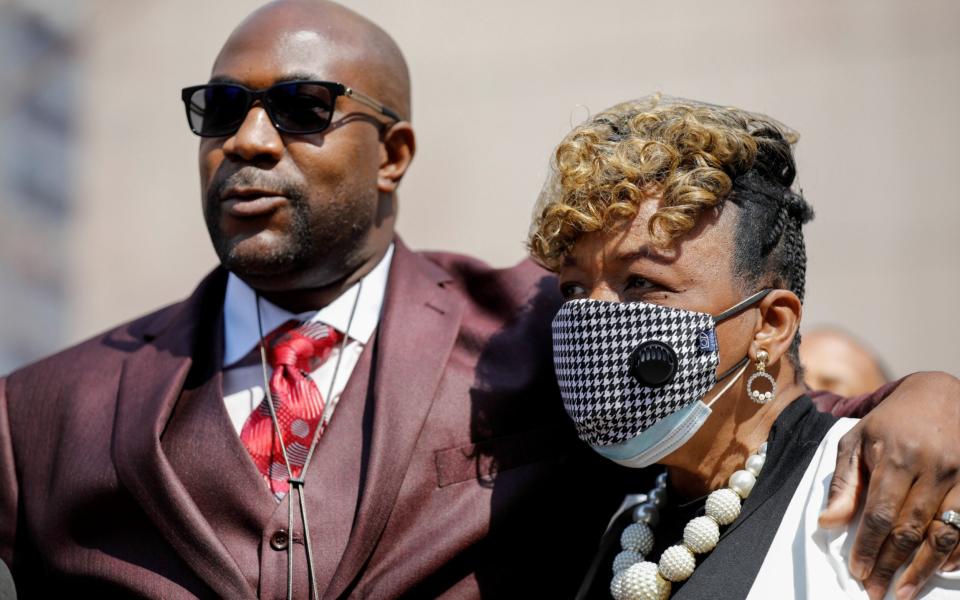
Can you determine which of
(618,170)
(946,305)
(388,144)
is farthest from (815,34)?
(618,170)

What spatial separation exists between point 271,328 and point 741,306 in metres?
1.33

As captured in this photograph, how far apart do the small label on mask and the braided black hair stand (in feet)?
0.51

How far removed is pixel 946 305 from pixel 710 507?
498 centimetres

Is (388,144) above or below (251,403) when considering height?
above

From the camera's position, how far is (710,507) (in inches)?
97.9

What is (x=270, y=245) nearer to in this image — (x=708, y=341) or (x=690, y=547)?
(x=708, y=341)

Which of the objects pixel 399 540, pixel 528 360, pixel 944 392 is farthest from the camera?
pixel 528 360

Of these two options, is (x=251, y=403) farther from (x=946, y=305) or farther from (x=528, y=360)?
(x=946, y=305)

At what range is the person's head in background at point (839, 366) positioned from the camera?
4.64 metres

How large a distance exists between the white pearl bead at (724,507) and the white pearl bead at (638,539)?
220 mm

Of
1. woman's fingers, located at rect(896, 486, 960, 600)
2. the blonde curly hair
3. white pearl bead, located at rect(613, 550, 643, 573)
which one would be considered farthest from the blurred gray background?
woman's fingers, located at rect(896, 486, 960, 600)

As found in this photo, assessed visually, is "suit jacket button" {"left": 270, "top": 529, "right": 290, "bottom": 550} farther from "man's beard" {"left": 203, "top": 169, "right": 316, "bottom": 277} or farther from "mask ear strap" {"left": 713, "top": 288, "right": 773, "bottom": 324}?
"mask ear strap" {"left": 713, "top": 288, "right": 773, "bottom": 324}

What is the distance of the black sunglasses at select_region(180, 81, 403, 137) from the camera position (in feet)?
9.99

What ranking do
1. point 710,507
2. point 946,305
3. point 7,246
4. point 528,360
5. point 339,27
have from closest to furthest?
point 710,507 → point 528,360 → point 339,27 → point 946,305 → point 7,246
